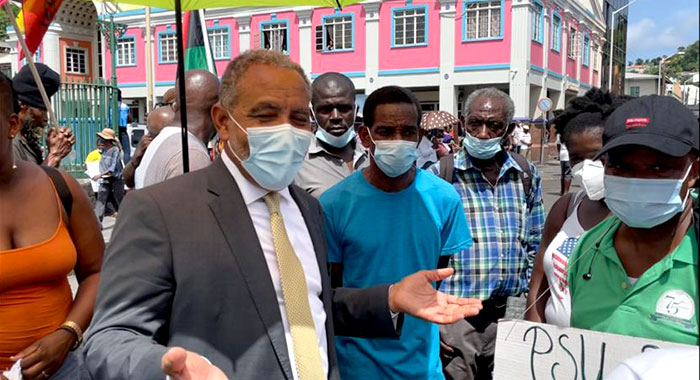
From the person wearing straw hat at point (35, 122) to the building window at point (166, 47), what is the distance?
28349 millimetres

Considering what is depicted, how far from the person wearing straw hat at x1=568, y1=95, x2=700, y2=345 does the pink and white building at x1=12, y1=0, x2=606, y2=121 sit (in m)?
24.6

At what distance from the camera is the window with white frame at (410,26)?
26.6m

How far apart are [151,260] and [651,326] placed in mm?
1426

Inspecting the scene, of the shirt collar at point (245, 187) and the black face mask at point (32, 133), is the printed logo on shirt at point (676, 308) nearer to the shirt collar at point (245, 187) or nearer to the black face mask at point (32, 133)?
the shirt collar at point (245, 187)

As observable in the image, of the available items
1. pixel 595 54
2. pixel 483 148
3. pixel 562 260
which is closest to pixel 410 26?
pixel 595 54

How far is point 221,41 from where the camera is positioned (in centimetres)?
3011

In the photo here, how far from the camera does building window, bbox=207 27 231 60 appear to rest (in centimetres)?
2988

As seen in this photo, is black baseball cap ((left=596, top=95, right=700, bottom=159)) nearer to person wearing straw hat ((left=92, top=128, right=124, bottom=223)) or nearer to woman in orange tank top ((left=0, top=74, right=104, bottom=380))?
woman in orange tank top ((left=0, top=74, right=104, bottom=380))

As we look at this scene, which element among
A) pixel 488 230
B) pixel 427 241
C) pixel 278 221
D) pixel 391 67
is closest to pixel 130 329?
pixel 278 221

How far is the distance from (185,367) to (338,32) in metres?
27.5

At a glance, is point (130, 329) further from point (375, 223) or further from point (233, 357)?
point (375, 223)

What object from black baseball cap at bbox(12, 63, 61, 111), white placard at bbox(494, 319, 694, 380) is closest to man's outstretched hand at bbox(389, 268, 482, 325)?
white placard at bbox(494, 319, 694, 380)

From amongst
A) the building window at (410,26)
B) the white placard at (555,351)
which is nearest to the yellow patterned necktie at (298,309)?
the white placard at (555,351)

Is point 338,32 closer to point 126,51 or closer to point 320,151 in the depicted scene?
point 126,51
